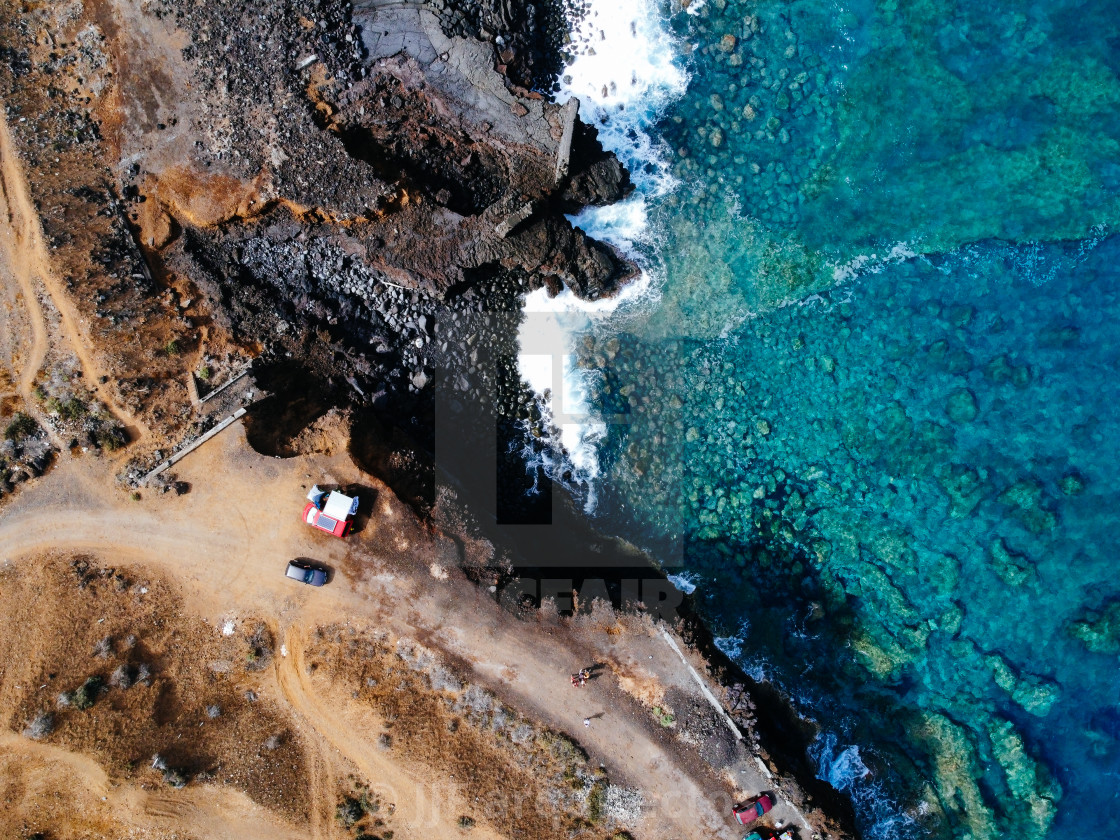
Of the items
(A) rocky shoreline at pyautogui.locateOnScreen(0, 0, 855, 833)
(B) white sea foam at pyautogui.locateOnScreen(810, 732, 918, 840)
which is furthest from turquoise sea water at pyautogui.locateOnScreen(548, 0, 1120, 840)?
(A) rocky shoreline at pyautogui.locateOnScreen(0, 0, 855, 833)

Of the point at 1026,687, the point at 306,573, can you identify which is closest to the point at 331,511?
the point at 306,573

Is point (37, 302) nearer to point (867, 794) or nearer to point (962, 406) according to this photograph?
point (962, 406)

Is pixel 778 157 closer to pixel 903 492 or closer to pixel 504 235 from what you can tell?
pixel 504 235

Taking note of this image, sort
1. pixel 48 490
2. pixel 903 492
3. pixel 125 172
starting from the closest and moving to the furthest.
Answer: pixel 48 490, pixel 125 172, pixel 903 492

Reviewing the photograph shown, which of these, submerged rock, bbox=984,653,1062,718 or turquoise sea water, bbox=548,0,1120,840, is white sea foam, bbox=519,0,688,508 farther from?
submerged rock, bbox=984,653,1062,718

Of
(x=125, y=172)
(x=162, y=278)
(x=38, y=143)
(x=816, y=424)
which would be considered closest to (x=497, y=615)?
(x=816, y=424)

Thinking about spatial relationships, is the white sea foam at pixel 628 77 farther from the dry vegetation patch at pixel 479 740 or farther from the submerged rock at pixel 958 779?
the submerged rock at pixel 958 779

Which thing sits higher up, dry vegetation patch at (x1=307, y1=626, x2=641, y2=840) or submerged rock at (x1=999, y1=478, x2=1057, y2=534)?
submerged rock at (x1=999, y1=478, x2=1057, y2=534)
